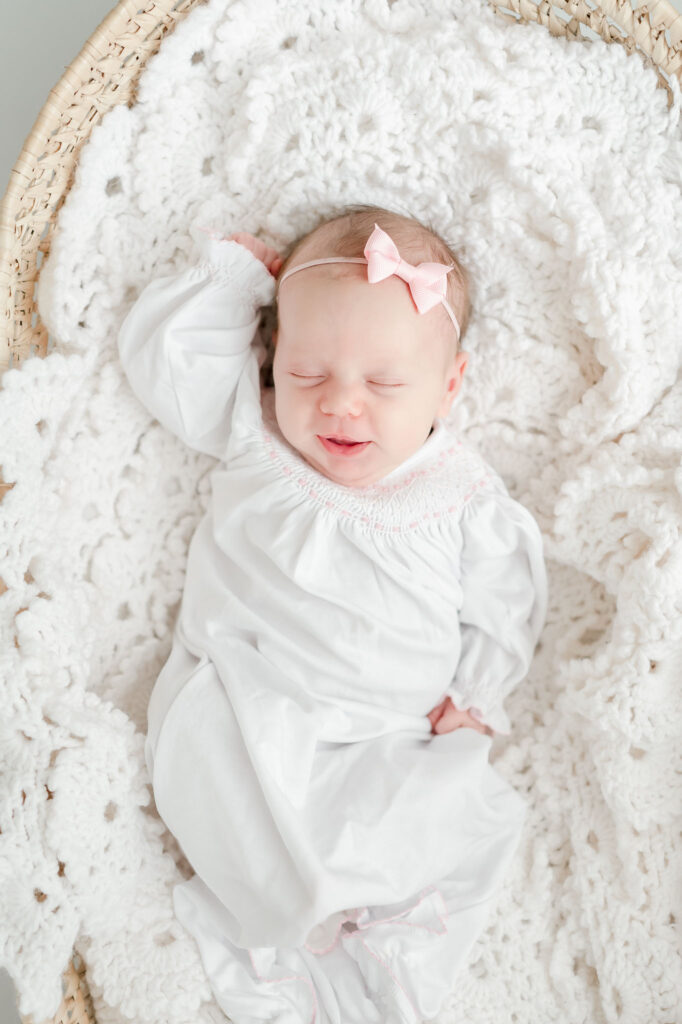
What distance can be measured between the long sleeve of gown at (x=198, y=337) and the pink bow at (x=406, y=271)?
0.22m

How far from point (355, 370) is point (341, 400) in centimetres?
5

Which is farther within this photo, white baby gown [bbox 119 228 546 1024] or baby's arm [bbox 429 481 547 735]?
baby's arm [bbox 429 481 547 735]

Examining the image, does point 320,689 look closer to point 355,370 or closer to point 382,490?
point 382,490

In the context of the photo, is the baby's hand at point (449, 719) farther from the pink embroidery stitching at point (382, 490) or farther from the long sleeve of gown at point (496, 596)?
the pink embroidery stitching at point (382, 490)

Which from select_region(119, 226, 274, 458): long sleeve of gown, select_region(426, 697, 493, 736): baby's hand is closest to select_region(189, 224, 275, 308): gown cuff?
select_region(119, 226, 274, 458): long sleeve of gown

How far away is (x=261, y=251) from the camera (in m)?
1.41

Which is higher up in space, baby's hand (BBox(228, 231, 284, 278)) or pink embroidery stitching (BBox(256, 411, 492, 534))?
baby's hand (BBox(228, 231, 284, 278))

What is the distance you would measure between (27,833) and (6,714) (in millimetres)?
151

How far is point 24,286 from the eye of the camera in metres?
1.32

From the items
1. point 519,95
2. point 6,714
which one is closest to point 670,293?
point 519,95

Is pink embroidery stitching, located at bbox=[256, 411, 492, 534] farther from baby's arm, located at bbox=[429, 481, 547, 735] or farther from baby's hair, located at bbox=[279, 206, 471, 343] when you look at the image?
baby's hair, located at bbox=[279, 206, 471, 343]

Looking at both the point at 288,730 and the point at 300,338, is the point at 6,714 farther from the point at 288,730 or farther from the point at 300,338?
the point at 300,338

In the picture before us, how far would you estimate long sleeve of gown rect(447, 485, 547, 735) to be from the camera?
138 centimetres

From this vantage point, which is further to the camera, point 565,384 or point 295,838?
point 565,384
